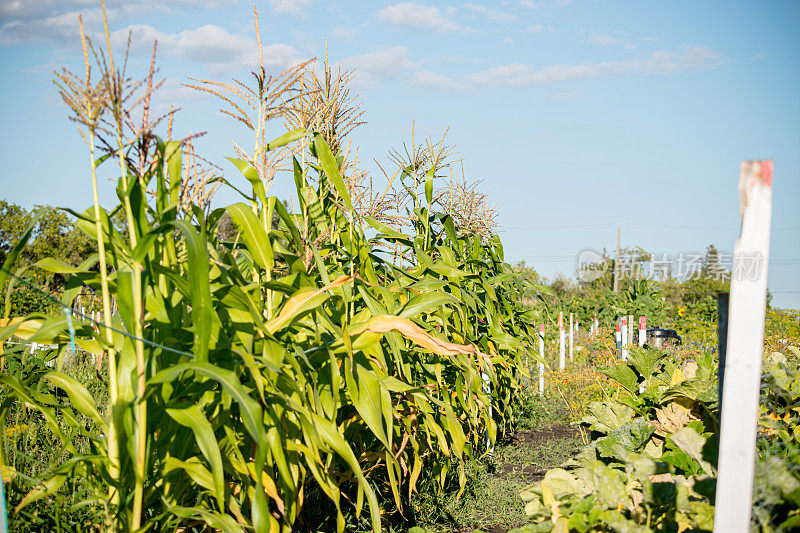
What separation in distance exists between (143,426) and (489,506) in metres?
2.67

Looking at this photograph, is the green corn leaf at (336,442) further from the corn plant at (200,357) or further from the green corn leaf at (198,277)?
the green corn leaf at (198,277)

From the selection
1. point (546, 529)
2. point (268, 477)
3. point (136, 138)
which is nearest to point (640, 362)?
point (546, 529)

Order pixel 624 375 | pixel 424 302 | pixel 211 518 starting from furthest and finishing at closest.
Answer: pixel 624 375 → pixel 424 302 → pixel 211 518

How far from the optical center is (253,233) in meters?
2.03

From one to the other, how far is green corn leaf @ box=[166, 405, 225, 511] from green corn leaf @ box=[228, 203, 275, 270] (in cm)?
61

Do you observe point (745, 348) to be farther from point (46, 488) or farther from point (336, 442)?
point (46, 488)

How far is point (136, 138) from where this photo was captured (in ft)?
5.77

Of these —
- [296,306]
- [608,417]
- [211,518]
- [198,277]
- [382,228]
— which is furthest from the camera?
[608,417]

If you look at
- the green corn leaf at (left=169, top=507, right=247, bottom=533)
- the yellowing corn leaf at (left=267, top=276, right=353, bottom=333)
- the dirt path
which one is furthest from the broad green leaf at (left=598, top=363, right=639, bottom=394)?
the green corn leaf at (left=169, top=507, right=247, bottom=533)

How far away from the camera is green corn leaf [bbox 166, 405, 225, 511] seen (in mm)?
1570

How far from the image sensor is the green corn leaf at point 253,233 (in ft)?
6.56

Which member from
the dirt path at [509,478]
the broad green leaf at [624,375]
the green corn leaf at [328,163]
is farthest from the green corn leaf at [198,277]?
the broad green leaf at [624,375]

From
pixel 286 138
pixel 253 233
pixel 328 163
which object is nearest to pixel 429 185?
pixel 328 163

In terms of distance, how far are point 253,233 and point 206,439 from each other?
75cm
